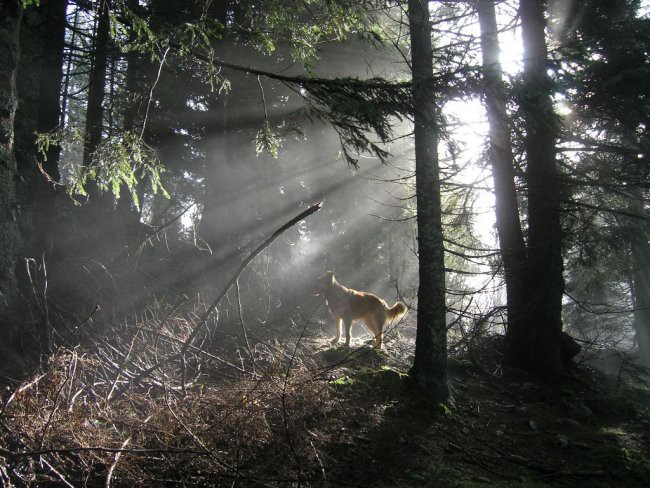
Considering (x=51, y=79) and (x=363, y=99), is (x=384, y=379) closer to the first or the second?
(x=363, y=99)

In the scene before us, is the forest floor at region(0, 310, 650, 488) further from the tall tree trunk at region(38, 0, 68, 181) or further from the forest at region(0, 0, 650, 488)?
the tall tree trunk at region(38, 0, 68, 181)

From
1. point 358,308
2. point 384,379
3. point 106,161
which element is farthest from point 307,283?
point 106,161

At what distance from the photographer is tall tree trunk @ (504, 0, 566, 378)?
8328mm

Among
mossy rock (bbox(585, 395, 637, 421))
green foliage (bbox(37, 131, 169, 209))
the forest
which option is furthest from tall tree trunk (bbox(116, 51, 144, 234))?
mossy rock (bbox(585, 395, 637, 421))

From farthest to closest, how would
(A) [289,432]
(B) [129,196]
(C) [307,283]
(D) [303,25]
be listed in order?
(C) [307,283]
(B) [129,196]
(D) [303,25]
(A) [289,432]

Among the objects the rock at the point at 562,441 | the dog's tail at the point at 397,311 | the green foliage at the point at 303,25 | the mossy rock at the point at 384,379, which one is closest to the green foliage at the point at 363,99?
the green foliage at the point at 303,25

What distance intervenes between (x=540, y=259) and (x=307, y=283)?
9113 millimetres

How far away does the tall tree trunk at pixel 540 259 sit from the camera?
27.3ft

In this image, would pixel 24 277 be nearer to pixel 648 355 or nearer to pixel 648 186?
pixel 648 186

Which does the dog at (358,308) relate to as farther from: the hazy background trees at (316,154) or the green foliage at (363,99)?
the green foliage at (363,99)

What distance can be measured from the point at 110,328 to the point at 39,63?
6.55m

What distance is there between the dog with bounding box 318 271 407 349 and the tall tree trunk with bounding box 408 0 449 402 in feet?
8.58

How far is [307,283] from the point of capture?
15945 millimetres

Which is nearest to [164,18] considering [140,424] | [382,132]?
[382,132]
